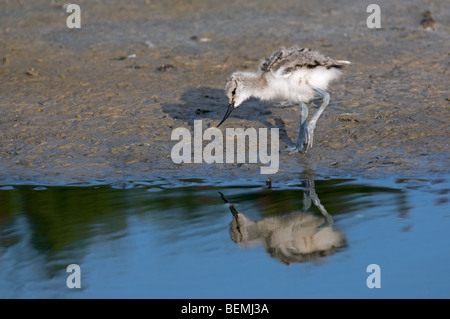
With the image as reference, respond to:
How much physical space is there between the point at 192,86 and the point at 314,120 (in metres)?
2.31

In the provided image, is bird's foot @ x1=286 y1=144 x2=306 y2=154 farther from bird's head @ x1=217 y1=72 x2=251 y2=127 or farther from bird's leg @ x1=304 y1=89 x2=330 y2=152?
bird's head @ x1=217 y1=72 x2=251 y2=127

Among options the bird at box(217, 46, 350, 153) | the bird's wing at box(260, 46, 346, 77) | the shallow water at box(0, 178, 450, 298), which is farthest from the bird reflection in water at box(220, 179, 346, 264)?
the bird's wing at box(260, 46, 346, 77)

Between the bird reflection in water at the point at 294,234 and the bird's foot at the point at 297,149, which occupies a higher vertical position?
the bird's foot at the point at 297,149

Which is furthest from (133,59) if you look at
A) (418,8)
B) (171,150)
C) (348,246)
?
(348,246)

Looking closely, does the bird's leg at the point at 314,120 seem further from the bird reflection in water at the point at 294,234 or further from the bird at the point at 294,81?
the bird reflection in water at the point at 294,234

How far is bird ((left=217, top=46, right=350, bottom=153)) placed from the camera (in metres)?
6.76

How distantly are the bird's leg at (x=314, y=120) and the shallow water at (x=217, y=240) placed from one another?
0.60m

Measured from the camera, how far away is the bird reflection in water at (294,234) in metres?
5.24

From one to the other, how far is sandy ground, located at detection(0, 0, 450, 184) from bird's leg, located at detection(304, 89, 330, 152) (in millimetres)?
126

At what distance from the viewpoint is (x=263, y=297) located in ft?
15.0

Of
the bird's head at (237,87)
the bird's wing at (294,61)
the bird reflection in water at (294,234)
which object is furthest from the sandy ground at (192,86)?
the bird reflection in water at (294,234)

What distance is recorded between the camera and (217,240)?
214 inches

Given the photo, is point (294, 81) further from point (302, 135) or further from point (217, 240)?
point (217, 240)

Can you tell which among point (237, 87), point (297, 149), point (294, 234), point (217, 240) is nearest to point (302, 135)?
point (297, 149)
